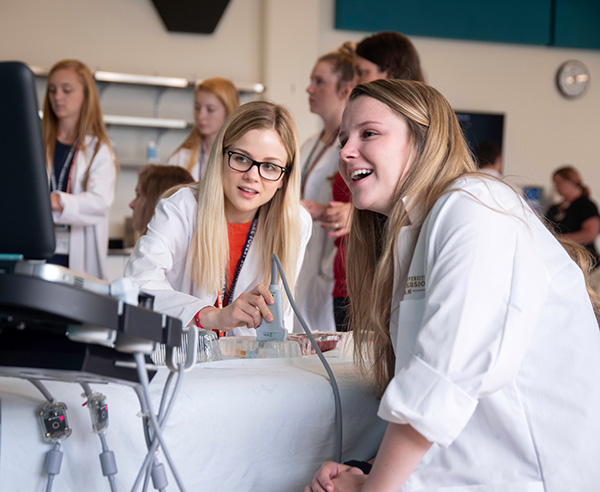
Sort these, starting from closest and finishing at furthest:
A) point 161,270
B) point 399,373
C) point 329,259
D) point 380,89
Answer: point 399,373 → point 380,89 → point 161,270 → point 329,259

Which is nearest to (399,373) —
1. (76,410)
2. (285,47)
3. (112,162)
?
(76,410)

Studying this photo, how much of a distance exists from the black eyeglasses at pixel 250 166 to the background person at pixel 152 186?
2.19 feet

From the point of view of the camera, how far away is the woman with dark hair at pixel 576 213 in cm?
499

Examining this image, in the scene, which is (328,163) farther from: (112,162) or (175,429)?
(175,429)

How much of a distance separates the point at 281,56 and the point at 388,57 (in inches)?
115

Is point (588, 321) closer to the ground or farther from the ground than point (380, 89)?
closer to the ground

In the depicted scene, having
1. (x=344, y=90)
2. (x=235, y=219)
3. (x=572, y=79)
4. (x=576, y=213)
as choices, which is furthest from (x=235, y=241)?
(x=572, y=79)

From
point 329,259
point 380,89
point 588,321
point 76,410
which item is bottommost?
point 329,259

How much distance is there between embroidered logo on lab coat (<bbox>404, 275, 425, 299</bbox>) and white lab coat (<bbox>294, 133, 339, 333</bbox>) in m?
1.84

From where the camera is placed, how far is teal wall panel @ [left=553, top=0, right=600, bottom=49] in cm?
599

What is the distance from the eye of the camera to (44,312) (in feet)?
2.09

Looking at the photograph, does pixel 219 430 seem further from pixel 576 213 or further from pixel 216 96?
pixel 576 213

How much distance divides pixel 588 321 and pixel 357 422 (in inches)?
16.6

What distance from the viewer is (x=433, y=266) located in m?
0.94
